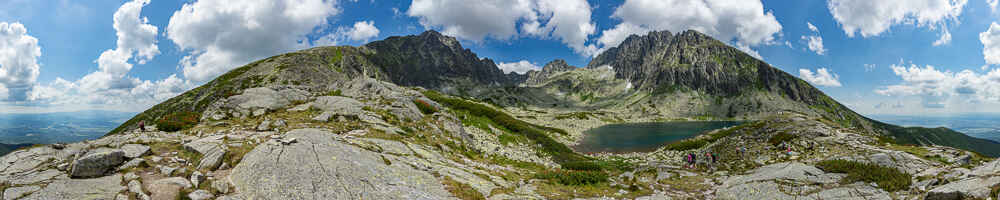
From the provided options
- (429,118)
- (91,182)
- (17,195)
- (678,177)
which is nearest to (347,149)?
(91,182)

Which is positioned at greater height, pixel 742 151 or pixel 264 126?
pixel 264 126

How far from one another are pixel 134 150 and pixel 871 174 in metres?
32.5

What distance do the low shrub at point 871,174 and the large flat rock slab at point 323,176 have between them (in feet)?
63.7

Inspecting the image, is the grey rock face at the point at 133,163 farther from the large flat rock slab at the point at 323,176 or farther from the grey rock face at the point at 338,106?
the grey rock face at the point at 338,106

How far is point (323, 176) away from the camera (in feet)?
37.7

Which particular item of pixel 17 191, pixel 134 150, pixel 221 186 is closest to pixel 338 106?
pixel 134 150

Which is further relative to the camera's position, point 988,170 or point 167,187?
point 988,170

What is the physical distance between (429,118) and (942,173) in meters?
32.0

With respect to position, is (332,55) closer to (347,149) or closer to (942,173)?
(347,149)

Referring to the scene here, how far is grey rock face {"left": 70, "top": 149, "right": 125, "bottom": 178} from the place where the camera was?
1000 centimetres

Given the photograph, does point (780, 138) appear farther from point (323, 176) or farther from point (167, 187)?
point (167, 187)

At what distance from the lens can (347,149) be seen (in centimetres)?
1492

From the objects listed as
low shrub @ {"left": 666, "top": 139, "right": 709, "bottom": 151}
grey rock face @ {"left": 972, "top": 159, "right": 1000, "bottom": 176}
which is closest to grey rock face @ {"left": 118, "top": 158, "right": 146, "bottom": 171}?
grey rock face @ {"left": 972, "top": 159, "right": 1000, "bottom": 176}

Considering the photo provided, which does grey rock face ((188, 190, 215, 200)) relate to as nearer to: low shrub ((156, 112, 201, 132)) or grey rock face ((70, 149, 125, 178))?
grey rock face ((70, 149, 125, 178))
